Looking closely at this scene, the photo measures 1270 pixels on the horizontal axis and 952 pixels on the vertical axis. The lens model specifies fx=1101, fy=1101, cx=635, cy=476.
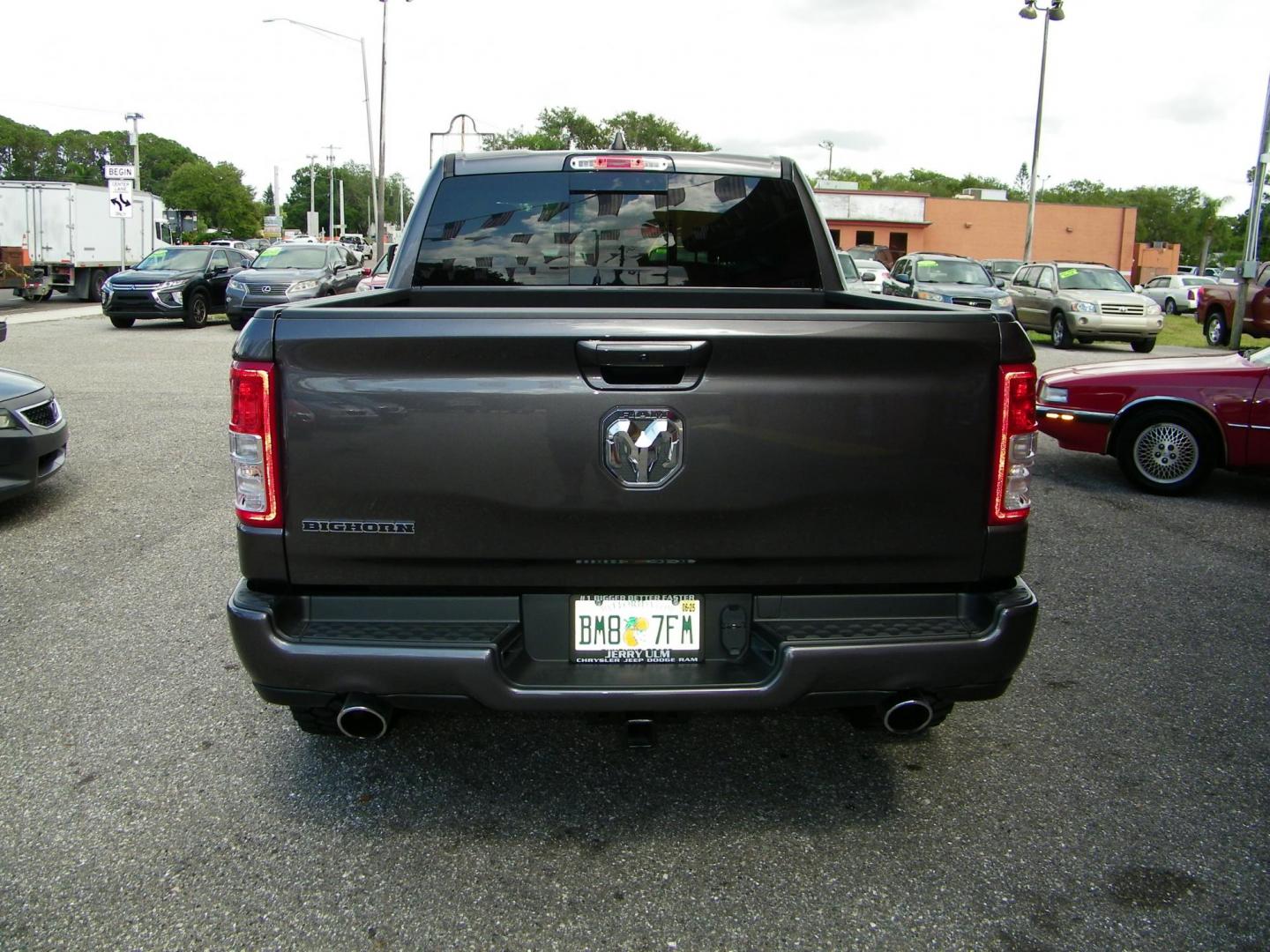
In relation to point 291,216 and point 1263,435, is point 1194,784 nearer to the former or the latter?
point 1263,435

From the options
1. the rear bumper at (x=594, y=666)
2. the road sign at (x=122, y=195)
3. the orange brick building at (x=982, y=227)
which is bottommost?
the rear bumper at (x=594, y=666)

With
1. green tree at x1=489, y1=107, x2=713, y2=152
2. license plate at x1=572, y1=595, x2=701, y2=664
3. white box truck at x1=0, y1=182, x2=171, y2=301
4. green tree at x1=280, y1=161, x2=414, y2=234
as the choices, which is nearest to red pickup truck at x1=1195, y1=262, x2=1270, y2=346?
license plate at x1=572, y1=595, x2=701, y2=664

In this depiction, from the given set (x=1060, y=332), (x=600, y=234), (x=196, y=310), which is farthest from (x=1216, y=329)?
(x=600, y=234)

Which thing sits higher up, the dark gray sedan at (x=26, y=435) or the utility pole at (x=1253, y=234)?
the utility pole at (x=1253, y=234)

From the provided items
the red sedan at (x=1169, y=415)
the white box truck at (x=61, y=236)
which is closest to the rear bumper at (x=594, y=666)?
the red sedan at (x=1169, y=415)

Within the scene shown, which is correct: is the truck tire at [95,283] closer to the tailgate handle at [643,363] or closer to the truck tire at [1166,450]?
the truck tire at [1166,450]

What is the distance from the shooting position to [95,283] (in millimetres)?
30531

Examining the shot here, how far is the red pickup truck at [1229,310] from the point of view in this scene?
2130 cm

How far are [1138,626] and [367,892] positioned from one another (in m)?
3.92

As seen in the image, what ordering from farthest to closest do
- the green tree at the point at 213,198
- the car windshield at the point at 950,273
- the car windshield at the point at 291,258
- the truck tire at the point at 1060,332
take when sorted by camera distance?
the green tree at the point at 213,198
the car windshield at the point at 291,258
the car windshield at the point at 950,273
the truck tire at the point at 1060,332

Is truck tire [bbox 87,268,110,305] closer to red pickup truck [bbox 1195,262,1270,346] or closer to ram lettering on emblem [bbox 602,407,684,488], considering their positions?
red pickup truck [bbox 1195,262,1270,346]

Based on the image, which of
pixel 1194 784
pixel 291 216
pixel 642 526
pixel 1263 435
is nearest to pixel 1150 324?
pixel 1263 435

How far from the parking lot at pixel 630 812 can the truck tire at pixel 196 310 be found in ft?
62.5

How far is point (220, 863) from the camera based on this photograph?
311cm
